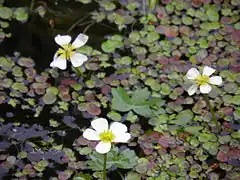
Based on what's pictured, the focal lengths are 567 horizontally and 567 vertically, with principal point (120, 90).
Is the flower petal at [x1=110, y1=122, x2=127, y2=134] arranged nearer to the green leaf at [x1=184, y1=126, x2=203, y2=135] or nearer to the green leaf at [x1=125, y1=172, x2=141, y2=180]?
the green leaf at [x1=125, y1=172, x2=141, y2=180]

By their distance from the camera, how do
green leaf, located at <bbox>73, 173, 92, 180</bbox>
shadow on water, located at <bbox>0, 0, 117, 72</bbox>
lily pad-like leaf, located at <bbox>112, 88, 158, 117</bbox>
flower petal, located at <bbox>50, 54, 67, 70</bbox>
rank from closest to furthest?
1. green leaf, located at <bbox>73, 173, 92, 180</bbox>
2. flower petal, located at <bbox>50, 54, 67, 70</bbox>
3. lily pad-like leaf, located at <bbox>112, 88, 158, 117</bbox>
4. shadow on water, located at <bbox>0, 0, 117, 72</bbox>

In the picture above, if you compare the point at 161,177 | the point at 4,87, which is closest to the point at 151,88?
the point at 161,177

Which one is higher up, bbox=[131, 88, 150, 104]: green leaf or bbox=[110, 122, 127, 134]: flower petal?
bbox=[131, 88, 150, 104]: green leaf

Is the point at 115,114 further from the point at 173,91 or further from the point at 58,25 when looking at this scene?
the point at 58,25

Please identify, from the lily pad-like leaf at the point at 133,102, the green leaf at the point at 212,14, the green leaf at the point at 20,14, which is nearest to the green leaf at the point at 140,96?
the lily pad-like leaf at the point at 133,102

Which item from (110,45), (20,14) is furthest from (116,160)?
(20,14)

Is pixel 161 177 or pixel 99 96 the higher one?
pixel 99 96

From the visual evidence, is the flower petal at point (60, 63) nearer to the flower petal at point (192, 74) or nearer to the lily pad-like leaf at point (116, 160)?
the lily pad-like leaf at point (116, 160)

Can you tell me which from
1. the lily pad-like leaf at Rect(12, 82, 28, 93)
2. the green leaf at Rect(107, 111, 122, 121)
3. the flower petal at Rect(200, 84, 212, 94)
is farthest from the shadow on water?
the flower petal at Rect(200, 84, 212, 94)
